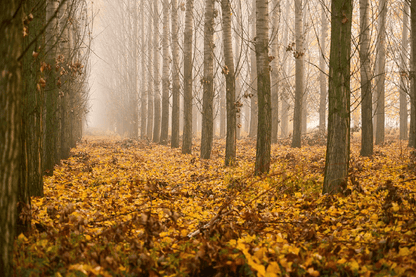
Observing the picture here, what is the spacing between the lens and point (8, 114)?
2299 mm

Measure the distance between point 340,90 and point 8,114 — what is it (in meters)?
4.38

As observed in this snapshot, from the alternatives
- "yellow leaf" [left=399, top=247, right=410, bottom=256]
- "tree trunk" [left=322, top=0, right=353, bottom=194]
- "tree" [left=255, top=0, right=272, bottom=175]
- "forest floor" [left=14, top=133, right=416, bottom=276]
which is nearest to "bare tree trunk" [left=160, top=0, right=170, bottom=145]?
"tree" [left=255, top=0, right=272, bottom=175]

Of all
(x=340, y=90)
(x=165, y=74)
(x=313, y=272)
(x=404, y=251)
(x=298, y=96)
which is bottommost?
(x=313, y=272)

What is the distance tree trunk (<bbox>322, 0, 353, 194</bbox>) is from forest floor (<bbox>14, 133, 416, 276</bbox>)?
475 mm

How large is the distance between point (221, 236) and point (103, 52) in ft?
129

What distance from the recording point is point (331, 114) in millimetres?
4859

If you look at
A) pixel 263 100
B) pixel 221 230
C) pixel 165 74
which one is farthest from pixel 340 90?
pixel 165 74

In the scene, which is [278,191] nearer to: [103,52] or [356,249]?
[356,249]

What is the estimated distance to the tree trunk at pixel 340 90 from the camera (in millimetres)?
4727

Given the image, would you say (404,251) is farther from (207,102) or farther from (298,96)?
(298,96)

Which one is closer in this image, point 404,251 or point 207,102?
point 404,251

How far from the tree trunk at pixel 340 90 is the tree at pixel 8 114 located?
4253mm

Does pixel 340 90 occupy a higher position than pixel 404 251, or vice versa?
pixel 340 90

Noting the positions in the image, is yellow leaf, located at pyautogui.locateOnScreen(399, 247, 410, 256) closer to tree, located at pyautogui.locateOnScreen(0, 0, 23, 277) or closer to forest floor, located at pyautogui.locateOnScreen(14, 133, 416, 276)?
forest floor, located at pyautogui.locateOnScreen(14, 133, 416, 276)
